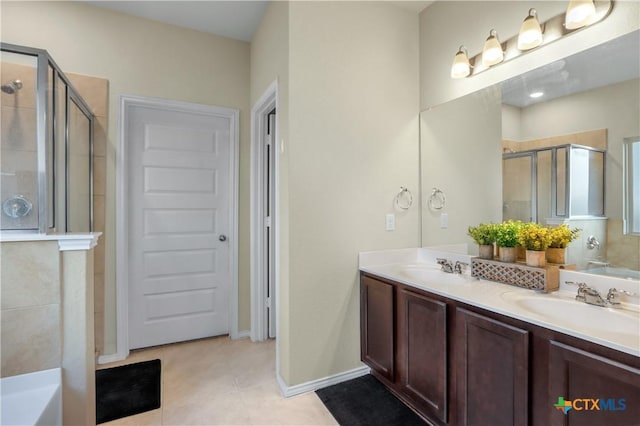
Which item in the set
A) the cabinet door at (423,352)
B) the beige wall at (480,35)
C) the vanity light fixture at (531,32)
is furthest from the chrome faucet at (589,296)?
the vanity light fixture at (531,32)

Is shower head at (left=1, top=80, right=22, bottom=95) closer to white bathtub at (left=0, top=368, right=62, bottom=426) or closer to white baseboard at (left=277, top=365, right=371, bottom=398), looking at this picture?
white bathtub at (left=0, top=368, right=62, bottom=426)

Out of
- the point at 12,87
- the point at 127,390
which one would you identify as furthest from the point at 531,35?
the point at 127,390

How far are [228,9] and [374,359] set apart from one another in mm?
2805

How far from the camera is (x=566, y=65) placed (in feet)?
5.06

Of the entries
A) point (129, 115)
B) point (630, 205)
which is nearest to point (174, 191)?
point (129, 115)

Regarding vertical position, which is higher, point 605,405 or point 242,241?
point 242,241

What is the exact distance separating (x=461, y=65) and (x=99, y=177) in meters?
2.76

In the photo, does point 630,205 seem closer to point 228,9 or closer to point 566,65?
point 566,65

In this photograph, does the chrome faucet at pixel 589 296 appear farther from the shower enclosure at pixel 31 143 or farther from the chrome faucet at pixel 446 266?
the shower enclosure at pixel 31 143

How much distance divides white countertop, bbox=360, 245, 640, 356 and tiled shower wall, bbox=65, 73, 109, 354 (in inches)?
82.4

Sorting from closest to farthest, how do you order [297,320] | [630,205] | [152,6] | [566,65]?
1. [630,205]
2. [566,65]
3. [297,320]
4. [152,6]

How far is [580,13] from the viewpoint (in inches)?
55.3

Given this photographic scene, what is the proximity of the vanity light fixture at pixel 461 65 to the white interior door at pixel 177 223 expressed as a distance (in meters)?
1.91

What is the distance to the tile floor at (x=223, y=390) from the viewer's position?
1732 millimetres
